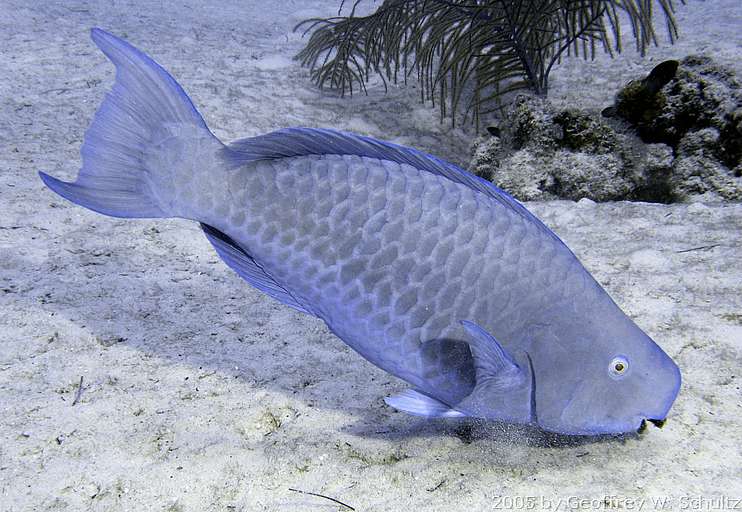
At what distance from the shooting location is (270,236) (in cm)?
191

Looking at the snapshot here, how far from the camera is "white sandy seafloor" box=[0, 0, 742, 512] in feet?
6.13

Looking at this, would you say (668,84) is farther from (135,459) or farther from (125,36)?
(125,36)

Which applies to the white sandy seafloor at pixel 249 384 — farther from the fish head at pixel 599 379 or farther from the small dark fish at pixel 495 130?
the small dark fish at pixel 495 130

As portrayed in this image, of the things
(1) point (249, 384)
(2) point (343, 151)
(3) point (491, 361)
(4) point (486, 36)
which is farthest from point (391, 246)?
(4) point (486, 36)

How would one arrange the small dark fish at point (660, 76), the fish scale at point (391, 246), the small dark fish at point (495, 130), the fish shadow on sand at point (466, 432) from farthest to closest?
the small dark fish at point (495, 130) → the small dark fish at point (660, 76) → the fish shadow on sand at point (466, 432) → the fish scale at point (391, 246)

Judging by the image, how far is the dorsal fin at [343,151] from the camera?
1873 mm

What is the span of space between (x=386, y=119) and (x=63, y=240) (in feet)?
13.2

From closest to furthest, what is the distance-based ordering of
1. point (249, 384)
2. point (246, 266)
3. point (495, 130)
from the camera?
point (246, 266), point (249, 384), point (495, 130)

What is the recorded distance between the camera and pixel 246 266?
209 cm

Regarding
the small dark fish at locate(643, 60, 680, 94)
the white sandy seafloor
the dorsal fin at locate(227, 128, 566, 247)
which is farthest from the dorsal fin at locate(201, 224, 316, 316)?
the small dark fish at locate(643, 60, 680, 94)

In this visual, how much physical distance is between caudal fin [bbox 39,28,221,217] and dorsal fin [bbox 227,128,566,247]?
148 mm

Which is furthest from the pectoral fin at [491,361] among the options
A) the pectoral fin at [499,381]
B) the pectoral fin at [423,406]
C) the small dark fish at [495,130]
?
the small dark fish at [495,130]

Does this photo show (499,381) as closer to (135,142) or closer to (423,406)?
(423,406)

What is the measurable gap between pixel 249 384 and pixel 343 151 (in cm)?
134
